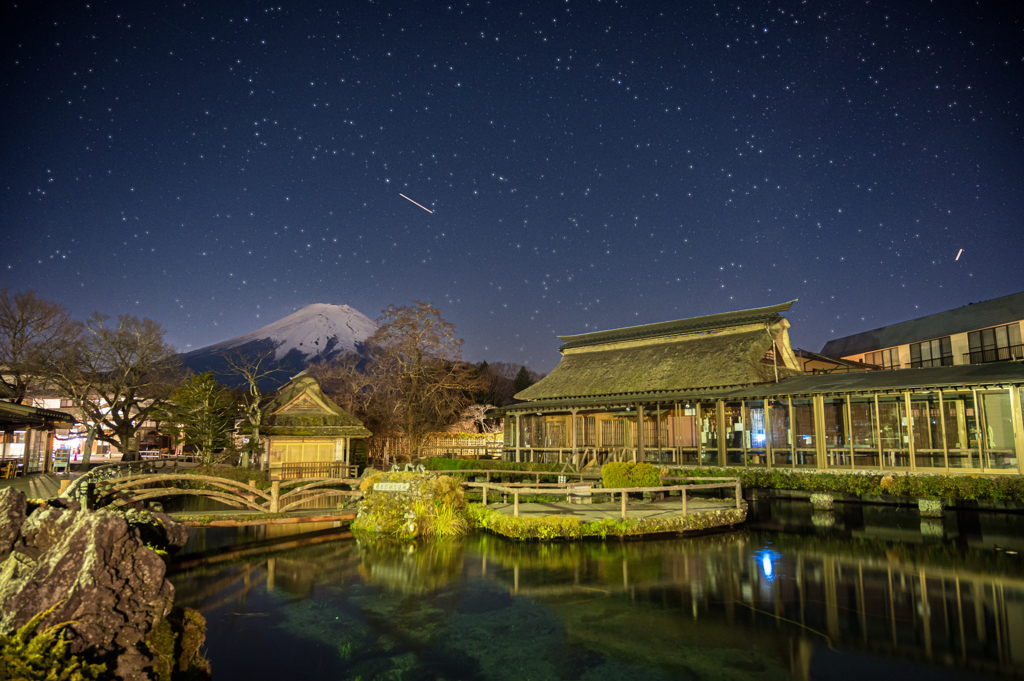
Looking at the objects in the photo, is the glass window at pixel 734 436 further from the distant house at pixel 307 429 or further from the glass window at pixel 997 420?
the distant house at pixel 307 429

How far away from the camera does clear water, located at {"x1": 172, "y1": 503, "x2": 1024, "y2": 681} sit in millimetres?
7180

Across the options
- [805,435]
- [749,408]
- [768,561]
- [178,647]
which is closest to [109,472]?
[178,647]

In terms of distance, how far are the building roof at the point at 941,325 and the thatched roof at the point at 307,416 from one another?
39610 millimetres

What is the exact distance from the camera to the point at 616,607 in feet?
30.5

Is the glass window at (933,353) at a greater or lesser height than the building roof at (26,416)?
greater

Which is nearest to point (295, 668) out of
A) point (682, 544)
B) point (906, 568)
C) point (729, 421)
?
point (682, 544)

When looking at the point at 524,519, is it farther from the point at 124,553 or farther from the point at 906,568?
the point at 124,553

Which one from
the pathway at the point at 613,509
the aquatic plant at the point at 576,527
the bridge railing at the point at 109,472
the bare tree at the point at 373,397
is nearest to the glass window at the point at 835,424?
the pathway at the point at 613,509

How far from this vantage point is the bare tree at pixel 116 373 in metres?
34.2

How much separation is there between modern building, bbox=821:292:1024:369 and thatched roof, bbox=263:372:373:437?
33.0 metres

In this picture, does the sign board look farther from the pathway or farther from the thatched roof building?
the thatched roof building

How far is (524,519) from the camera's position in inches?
586

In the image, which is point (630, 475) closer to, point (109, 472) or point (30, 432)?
point (109, 472)

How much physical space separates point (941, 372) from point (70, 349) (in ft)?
150
